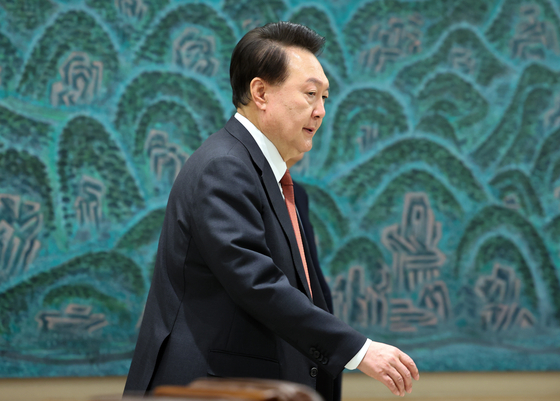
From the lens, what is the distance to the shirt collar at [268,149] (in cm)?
152

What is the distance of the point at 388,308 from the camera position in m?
3.20

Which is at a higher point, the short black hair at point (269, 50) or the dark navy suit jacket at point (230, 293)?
the short black hair at point (269, 50)

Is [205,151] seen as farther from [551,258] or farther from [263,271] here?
[551,258]

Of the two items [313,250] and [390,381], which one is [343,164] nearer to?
[313,250]

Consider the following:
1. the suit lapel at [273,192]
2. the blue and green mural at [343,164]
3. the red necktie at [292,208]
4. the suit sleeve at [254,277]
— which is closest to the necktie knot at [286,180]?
the red necktie at [292,208]

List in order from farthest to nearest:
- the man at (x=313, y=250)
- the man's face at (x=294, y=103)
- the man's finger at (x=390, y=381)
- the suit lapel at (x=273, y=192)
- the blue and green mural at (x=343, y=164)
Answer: the blue and green mural at (x=343, y=164)
the man at (x=313, y=250)
the man's face at (x=294, y=103)
the suit lapel at (x=273, y=192)
the man's finger at (x=390, y=381)

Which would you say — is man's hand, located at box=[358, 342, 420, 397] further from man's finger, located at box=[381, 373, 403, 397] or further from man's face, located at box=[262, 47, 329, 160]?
man's face, located at box=[262, 47, 329, 160]

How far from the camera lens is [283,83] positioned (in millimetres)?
1519

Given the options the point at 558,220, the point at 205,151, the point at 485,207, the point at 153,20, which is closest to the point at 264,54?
the point at 205,151

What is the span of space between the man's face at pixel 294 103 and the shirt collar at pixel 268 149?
0.02 metres

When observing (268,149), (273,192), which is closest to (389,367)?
(273,192)

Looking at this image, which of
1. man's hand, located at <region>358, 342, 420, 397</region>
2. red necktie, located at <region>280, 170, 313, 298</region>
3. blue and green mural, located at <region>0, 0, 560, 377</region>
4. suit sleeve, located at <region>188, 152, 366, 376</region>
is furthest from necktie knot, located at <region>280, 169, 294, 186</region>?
blue and green mural, located at <region>0, 0, 560, 377</region>

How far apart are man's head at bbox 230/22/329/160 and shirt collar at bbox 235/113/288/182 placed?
0.05 ft

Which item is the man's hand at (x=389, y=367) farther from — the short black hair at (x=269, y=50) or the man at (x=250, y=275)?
the short black hair at (x=269, y=50)
